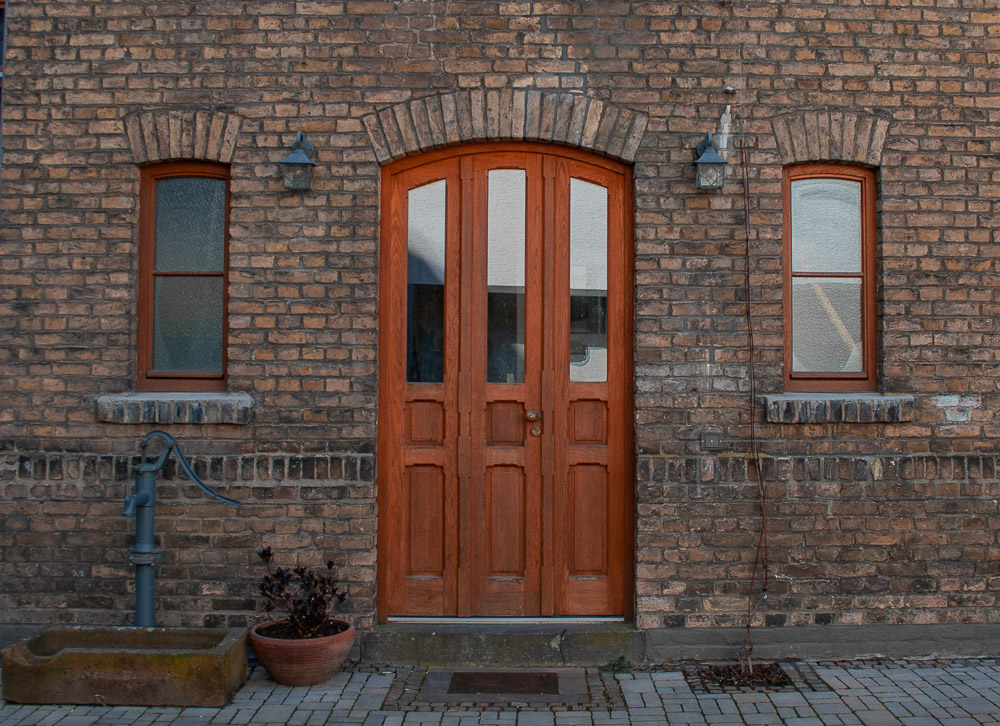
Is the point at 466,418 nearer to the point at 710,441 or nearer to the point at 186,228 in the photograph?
the point at 710,441

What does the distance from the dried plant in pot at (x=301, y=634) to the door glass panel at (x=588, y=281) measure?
193cm

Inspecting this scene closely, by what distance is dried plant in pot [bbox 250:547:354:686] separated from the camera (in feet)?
14.9

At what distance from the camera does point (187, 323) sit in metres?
5.33

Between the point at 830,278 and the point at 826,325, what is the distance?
30 centimetres

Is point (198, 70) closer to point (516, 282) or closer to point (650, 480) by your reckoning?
point (516, 282)

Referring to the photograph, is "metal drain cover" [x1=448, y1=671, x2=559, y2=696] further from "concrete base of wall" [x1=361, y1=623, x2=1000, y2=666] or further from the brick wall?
the brick wall

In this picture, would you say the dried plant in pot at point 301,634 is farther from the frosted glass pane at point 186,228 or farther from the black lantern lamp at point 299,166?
the black lantern lamp at point 299,166

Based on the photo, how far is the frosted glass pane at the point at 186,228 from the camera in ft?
17.5

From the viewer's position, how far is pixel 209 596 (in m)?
5.06

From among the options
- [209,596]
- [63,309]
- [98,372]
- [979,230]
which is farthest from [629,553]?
[63,309]

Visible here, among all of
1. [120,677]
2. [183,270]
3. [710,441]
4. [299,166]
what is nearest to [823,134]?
[710,441]

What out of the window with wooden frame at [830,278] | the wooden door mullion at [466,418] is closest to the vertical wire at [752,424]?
the window with wooden frame at [830,278]

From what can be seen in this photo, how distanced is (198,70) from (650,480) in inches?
145

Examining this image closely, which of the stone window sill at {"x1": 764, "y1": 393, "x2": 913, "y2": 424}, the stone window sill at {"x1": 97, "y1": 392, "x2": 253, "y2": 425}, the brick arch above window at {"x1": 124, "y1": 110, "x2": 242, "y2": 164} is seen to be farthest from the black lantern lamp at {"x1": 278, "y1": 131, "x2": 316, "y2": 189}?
the stone window sill at {"x1": 764, "y1": 393, "x2": 913, "y2": 424}
